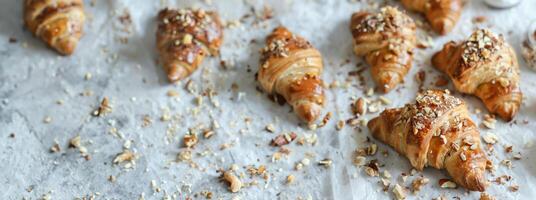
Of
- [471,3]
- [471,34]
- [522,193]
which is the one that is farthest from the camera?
[471,3]

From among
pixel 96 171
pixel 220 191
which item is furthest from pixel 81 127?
pixel 220 191

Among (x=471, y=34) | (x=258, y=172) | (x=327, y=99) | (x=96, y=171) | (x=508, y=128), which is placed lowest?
(x=96, y=171)

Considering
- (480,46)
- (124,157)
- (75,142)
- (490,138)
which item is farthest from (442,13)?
(75,142)

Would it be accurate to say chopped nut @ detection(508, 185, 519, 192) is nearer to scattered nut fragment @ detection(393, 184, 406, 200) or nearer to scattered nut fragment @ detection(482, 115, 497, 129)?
scattered nut fragment @ detection(482, 115, 497, 129)

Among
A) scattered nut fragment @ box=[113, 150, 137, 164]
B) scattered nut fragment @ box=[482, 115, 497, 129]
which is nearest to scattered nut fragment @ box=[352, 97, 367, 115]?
scattered nut fragment @ box=[482, 115, 497, 129]

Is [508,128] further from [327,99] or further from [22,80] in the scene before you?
[22,80]

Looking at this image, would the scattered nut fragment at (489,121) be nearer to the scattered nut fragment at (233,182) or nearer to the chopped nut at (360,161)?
the chopped nut at (360,161)

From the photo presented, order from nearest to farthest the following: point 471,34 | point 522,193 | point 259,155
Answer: point 522,193 < point 259,155 < point 471,34
